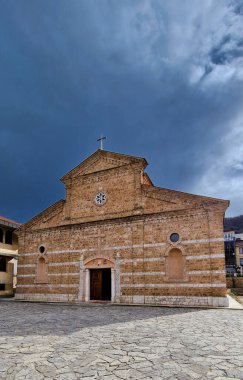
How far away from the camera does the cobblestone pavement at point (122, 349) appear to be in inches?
224

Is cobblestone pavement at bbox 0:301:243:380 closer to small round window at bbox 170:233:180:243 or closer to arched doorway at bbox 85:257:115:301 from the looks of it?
small round window at bbox 170:233:180:243

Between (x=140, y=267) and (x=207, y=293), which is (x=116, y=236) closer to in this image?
(x=140, y=267)

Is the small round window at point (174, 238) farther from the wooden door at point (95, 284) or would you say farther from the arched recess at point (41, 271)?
the arched recess at point (41, 271)

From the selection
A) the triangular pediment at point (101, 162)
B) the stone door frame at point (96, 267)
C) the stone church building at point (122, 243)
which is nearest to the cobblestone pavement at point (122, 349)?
the stone church building at point (122, 243)

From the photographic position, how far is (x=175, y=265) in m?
18.6

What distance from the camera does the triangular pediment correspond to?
843 inches

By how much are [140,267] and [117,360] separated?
13026 mm

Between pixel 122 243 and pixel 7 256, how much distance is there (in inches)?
474

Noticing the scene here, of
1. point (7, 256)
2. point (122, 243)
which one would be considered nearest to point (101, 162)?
point (122, 243)

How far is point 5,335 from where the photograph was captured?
9.30m

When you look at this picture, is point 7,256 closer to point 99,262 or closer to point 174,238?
point 99,262

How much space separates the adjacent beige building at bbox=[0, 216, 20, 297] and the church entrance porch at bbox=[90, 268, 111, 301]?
30.4ft

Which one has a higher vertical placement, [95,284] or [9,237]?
[9,237]

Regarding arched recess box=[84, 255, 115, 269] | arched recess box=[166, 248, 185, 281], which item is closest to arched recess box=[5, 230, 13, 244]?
arched recess box=[84, 255, 115, 269]
